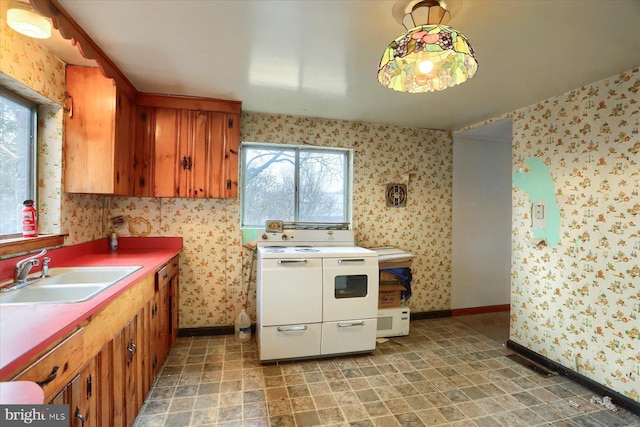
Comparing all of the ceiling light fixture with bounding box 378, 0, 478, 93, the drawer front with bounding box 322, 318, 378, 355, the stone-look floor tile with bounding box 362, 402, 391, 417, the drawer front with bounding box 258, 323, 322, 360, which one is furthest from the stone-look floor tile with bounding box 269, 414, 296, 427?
the ceiling light fixture with bounding box 378, 0, 478, 93

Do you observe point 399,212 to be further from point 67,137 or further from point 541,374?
point 67,137

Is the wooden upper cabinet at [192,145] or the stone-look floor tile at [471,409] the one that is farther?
the wooden upper cabinet at [192,145]

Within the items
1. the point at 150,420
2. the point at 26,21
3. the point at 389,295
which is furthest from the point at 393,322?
the point at 26,21

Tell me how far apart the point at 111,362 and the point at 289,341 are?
1.32m

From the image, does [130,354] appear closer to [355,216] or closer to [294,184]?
[294,184]

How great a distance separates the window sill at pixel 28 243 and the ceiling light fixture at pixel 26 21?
1.08 meters

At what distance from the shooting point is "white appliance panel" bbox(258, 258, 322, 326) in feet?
7.79

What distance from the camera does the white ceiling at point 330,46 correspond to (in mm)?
1447

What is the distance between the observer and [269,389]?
209 centimetres

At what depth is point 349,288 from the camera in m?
2.58

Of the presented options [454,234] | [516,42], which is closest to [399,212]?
[454,234]

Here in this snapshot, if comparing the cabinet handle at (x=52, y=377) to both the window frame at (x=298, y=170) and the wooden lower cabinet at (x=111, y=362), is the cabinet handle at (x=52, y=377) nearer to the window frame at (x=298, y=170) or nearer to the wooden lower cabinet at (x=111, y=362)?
the wooden lower cabinet at (x=111, y=362)

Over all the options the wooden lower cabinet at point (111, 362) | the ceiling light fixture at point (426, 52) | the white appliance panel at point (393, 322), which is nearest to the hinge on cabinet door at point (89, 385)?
the wooden lower cabinet at point (111, 362)

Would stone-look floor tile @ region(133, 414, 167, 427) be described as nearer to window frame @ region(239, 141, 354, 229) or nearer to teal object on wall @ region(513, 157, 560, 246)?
window frame @ region(239, 141, 354, 229)
